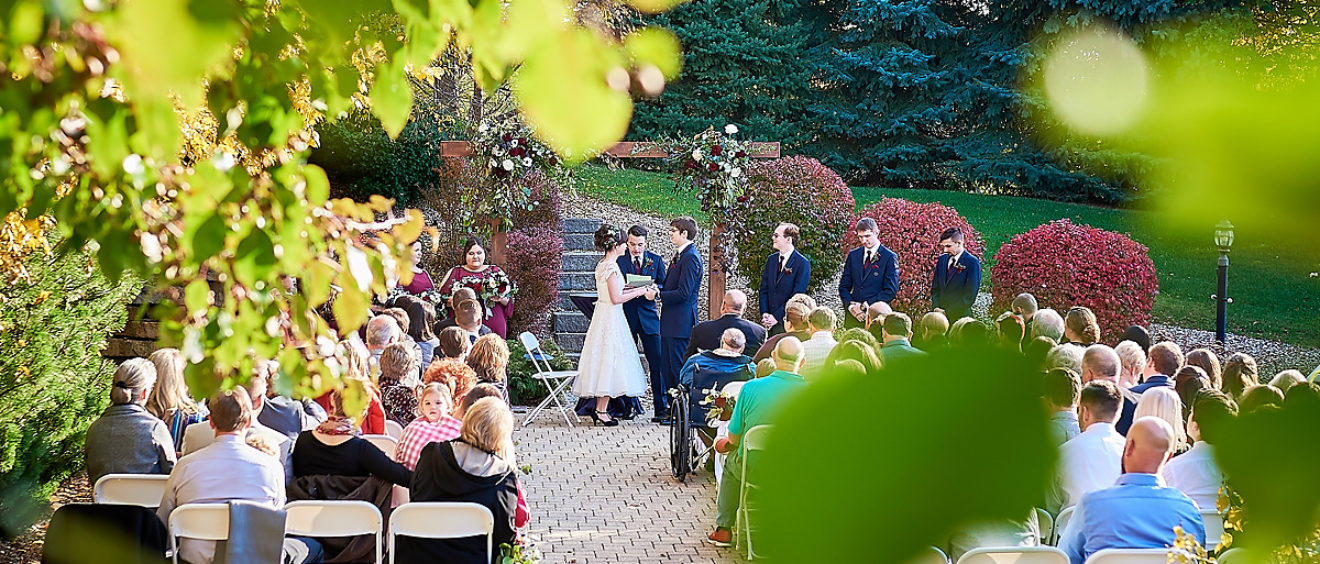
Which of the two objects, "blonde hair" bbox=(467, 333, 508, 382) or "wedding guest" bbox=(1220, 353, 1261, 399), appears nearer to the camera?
"wedding guest" bbox=(1220, 353, 1261, 399)

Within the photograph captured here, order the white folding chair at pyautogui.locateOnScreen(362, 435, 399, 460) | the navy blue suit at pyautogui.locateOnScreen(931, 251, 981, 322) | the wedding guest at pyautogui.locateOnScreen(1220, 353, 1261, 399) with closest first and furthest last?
the wedding guest at pyautogui.locateOnScreen(1220, 353, 1261, 399), the white folding chair at pyautogui.locateOnScreen(362, 435, 399, 460), the navy blue suit at pyautogui.locateOnScreen(931, 251, 981, 322)

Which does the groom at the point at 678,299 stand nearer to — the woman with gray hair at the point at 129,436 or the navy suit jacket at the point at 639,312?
the navy suit jacket at the point at 639,312

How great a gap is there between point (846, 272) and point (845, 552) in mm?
10609

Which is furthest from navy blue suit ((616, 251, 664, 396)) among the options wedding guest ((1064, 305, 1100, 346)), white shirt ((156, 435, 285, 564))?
white shirt ((156, 435, 285, 564))

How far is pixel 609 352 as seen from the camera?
10.0 m

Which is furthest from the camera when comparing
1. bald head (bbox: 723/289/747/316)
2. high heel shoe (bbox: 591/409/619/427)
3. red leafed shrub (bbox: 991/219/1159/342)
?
red leafed shrub (bbox: 991/219/1159/342)

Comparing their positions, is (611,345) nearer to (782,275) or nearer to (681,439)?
(782,275)

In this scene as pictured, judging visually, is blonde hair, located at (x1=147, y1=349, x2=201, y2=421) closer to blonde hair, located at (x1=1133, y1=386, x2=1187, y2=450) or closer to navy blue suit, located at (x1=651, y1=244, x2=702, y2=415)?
navy blue suit, located at (x1=651, y1=244, x2=702, y2=415)

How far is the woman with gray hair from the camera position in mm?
5617

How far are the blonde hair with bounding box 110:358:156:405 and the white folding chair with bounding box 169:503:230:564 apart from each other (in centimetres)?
126

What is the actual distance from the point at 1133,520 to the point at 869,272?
6703mm

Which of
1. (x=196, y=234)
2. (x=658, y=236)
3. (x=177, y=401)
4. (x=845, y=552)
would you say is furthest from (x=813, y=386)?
(x=658, y=236)

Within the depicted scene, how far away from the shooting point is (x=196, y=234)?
150 cm

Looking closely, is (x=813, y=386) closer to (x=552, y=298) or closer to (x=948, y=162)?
(x=948, y=162)
